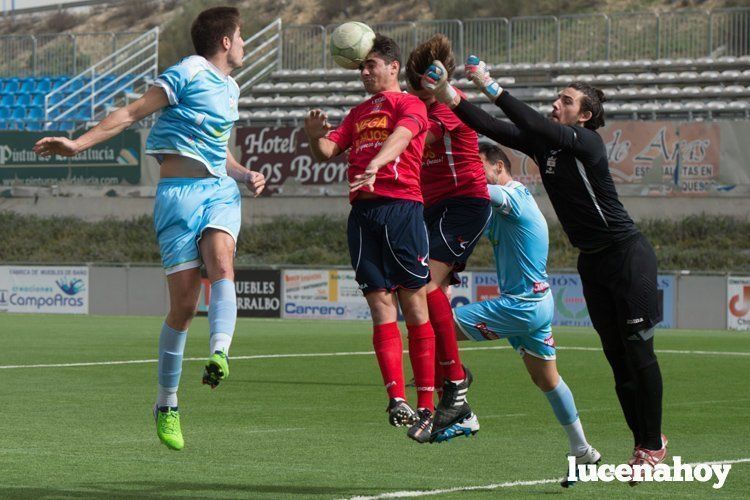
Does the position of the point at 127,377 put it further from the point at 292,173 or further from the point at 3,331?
the point at 292,173

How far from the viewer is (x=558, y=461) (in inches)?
335

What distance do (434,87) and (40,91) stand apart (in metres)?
35.9

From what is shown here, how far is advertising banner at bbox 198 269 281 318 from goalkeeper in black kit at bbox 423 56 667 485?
22444mm

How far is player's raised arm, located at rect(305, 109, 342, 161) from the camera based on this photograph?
26.6 feet

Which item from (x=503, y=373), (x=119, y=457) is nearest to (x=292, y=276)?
(x=503, y=373)

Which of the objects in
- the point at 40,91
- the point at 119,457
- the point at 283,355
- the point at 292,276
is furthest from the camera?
the point at 40,91

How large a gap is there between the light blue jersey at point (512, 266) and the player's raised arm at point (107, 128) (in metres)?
2.49

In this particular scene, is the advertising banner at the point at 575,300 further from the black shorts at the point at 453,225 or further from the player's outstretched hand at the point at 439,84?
the player's outstretched hand at the point at 439,84

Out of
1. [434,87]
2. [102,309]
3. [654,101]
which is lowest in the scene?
[102,309]

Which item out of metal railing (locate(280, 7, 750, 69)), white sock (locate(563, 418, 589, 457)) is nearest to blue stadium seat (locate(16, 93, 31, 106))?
metal railing (locate(280, 7, 750, 69))

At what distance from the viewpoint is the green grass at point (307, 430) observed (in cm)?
745

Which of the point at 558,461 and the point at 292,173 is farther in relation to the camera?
the point at 292,173

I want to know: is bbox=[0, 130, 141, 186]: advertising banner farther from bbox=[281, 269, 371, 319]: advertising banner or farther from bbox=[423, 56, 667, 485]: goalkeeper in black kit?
bbox=[423, 56, 667, 485]: goalkeeper in black kit

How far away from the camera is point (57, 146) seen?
7066 millimetres
